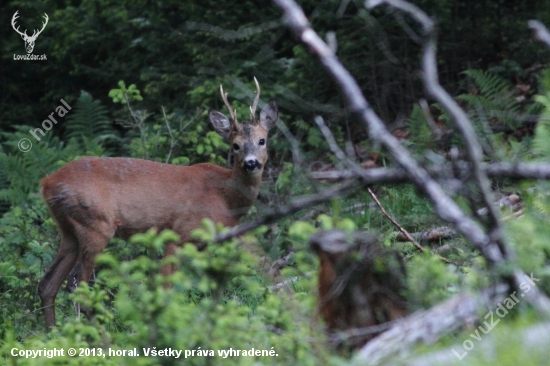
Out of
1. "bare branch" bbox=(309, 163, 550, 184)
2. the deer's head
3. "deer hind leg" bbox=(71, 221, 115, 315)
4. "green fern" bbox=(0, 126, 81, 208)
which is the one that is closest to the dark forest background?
"green fern" bbox=(0, 126, 81, 208)

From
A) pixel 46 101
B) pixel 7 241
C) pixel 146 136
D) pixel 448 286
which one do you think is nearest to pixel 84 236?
pixel 7 241

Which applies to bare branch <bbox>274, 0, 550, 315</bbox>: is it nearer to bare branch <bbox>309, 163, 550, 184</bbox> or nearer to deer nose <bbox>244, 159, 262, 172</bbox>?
bare branch <bbox>309, 163, 550, 184</bbox>

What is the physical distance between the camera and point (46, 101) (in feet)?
41.1

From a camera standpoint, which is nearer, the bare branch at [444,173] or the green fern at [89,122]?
the bare branch at [444,173]

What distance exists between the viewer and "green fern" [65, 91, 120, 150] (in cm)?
1116

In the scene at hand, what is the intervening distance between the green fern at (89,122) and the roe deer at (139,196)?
3.08m

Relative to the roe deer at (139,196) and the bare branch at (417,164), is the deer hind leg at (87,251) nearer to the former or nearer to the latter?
the roe deer at (139,196)

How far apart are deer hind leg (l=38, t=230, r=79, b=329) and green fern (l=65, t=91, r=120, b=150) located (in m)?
3.52

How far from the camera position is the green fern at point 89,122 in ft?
36.6

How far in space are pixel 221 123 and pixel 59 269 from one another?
2064 mm

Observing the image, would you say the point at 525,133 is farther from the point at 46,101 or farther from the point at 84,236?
the point at 46,101

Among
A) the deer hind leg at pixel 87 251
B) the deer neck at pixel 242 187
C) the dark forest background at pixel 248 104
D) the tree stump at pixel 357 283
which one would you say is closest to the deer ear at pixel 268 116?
the dark forest background at pixel 248 104

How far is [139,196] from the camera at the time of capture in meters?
7.81

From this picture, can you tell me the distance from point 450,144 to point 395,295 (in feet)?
16.9
